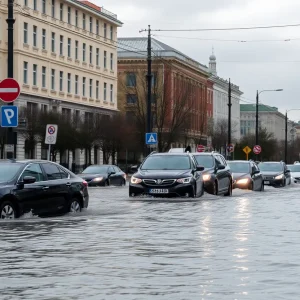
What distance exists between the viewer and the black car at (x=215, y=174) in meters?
35.6

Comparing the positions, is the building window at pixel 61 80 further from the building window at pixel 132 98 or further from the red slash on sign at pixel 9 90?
the red slash on sign at pixel 9 90

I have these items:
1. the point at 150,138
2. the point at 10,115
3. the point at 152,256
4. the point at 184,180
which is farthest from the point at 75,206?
the point at 150,138

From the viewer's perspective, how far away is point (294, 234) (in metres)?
17.7

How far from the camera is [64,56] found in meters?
99.2

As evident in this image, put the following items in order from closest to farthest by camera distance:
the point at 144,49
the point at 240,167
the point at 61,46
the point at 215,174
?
the point at 215,174, the point at 240,167, the point at 61,46, the point at 144,49

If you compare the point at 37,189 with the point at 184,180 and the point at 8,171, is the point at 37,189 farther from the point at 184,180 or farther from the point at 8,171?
the point at 184,180

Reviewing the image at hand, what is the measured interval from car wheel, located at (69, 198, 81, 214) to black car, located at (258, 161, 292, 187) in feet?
98.6

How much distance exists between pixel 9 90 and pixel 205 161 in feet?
35.4

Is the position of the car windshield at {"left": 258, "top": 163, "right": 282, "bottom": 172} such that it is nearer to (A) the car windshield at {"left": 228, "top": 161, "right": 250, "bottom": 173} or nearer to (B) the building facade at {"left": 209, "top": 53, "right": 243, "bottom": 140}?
(A) the car windshield at {"left": 228, "top": 161, "right": 250, "bottom": 173}

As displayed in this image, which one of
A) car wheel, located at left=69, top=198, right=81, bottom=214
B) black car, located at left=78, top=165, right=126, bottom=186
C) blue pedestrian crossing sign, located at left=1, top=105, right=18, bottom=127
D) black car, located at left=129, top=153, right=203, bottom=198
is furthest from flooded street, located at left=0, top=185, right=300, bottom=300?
black car, located at left=78, top=165, right=126, bottom=186

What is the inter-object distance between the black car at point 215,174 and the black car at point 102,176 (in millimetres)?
13783

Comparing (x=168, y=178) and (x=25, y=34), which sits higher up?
(x=25, y=34)

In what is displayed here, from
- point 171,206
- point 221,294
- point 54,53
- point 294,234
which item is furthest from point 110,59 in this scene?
point 221,294

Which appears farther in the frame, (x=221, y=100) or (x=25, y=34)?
(x=221, y=100)
